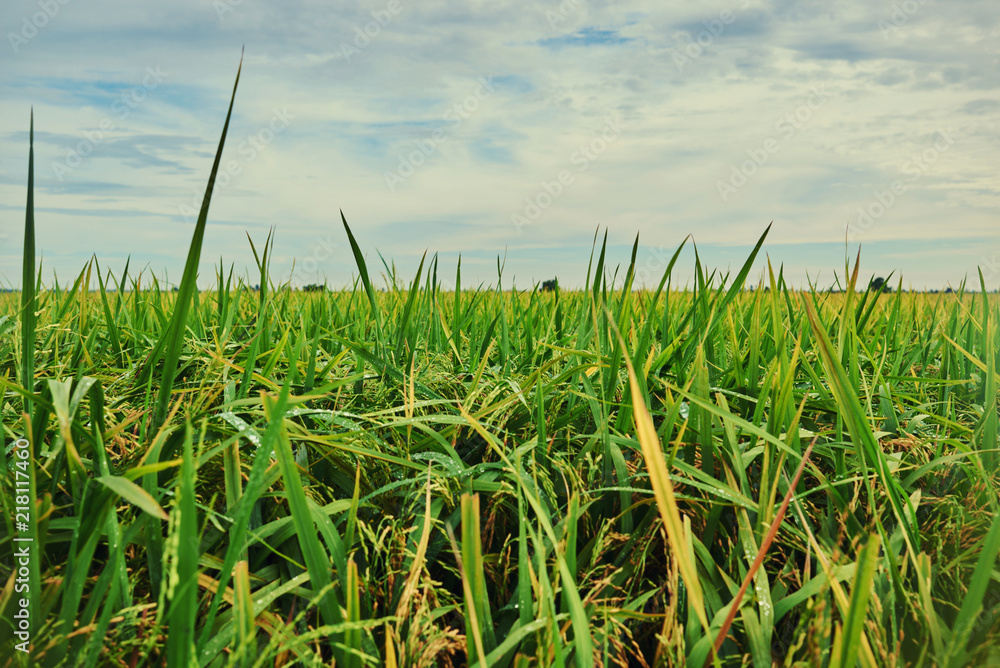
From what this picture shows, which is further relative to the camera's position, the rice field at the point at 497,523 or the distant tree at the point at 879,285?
the distant tree at the point at 879,285

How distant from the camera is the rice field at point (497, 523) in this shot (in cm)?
77

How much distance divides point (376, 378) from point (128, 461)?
1.97 ft

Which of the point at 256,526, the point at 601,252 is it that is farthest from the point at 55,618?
the point at 601,252

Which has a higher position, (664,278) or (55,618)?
(664,278)

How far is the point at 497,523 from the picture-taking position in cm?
112

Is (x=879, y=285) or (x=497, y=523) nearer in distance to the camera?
(x=497, y=523)

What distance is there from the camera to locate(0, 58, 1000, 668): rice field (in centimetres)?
77

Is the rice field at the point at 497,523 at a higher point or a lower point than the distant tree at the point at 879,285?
lower

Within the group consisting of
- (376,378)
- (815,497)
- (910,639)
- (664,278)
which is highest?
(664,278)

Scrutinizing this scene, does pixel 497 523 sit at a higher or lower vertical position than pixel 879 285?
lower

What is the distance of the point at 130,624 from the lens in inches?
30.3

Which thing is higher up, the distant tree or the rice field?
the distant tree

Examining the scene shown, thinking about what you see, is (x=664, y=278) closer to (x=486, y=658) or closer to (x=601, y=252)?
(x=601, y=252)

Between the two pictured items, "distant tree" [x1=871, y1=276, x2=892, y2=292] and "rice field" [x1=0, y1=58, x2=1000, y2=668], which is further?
"distant tree" [x1=871, y1=276, x2=892, y2=292]
